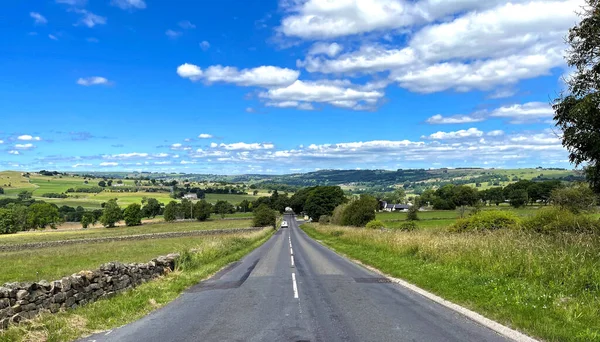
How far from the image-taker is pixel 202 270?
2022cm

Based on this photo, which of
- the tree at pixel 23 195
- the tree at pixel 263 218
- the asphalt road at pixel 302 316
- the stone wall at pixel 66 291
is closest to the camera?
the asphalt road at pixel 302 316

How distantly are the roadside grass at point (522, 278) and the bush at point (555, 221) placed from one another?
592 centimetres

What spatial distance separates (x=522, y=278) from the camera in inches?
488

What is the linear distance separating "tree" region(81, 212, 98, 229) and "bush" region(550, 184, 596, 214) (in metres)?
142

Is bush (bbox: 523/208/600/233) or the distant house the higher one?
bush (bbox: 523/208/600/233)

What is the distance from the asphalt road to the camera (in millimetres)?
8172

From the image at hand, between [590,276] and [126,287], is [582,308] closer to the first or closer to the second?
[590,276]

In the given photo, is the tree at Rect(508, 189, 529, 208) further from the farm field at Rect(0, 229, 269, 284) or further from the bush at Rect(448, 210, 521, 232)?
the farm field at Rect(0, 229, 269, 284)

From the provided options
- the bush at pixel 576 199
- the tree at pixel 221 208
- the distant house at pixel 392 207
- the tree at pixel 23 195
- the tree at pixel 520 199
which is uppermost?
the bush at pixel 576 199

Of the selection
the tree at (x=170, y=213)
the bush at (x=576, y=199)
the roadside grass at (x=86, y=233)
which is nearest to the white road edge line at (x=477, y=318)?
the bush at (x=576, y=199)

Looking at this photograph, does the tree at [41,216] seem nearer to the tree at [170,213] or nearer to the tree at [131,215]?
the tree at [131,215]

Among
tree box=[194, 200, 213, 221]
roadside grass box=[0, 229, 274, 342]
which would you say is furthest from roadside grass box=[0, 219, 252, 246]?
roadside grass box=[0, 229, 274, 342]

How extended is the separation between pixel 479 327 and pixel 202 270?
14.4 m

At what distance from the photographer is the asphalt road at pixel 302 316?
8.17m
